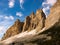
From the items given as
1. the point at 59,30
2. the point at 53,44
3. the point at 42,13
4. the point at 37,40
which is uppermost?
the point at 42,13

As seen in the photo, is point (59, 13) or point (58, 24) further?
point (59, 13)

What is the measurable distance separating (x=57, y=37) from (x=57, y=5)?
178 ft

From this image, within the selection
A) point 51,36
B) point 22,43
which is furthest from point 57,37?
point 22,43

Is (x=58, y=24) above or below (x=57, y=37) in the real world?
above

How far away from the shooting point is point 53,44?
2815 inches

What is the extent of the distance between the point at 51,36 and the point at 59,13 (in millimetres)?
35460

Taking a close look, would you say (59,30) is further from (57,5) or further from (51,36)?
(57,5)

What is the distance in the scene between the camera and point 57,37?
3073 inches

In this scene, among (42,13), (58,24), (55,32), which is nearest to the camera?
(55,32)

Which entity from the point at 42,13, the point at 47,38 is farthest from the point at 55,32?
the point at 42,13

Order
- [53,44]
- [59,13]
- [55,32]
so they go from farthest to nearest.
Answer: [59,13], [55,32], [53,44]

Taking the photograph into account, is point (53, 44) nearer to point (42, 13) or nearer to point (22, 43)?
point (22, 43)

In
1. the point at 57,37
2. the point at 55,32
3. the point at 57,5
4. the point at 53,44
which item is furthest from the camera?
the point at 57,5

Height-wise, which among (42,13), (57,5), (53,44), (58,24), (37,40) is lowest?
(53,44)
